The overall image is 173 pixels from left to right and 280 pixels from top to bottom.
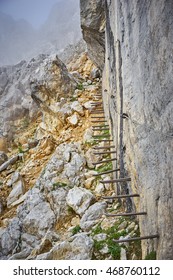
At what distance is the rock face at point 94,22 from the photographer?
18.3 feet

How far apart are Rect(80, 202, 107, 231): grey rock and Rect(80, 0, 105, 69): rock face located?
3.92 m

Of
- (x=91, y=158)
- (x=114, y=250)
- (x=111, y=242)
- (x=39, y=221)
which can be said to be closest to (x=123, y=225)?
(x=111, y=242)

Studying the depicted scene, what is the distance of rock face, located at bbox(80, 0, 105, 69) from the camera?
219 inches

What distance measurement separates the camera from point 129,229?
3217mm

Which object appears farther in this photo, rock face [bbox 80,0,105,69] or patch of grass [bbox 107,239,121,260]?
rock face [bbox 80,0,105,69]

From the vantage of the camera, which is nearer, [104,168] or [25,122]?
[104,168]

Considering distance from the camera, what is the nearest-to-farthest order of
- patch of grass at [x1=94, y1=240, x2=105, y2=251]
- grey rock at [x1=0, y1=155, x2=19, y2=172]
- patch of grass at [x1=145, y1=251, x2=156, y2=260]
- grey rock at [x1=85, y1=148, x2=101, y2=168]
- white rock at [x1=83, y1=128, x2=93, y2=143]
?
patch of grass at [x1=145, y1=251, x2=156, y2=260], patch of grass at [x1=94, y1=240, x2=105, y2=251], grey rock at [x1=85, y1=148, x2=101, y2=168], white rock at [x1=83, y1=128, x2=93, y2=143], grey rock at [x1=0, y1=155, x2=19, y2=172]

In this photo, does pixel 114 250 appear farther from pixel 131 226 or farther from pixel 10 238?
pixel 10 238

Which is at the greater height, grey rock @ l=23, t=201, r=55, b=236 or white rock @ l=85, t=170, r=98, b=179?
white rock @ l=85, t=170, r=98, b=179

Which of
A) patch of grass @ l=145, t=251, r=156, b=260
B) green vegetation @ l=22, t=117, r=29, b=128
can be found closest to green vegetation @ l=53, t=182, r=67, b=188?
patch of grass @ l=145, t=251, r=156, b=260

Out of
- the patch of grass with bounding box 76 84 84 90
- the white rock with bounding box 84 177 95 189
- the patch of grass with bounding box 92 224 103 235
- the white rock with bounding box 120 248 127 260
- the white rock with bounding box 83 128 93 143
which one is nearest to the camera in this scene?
the white rock with bounding box 120 248 127 260

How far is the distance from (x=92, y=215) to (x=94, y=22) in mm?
4293

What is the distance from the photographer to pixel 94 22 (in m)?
5.78

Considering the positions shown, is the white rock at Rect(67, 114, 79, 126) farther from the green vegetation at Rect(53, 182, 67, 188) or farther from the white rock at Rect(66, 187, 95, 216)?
the white rock at Rect(66, 187, 95, 216)
